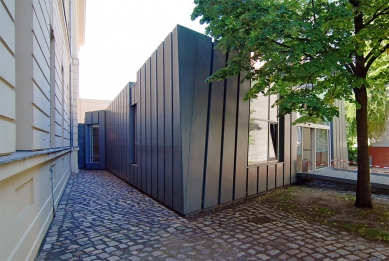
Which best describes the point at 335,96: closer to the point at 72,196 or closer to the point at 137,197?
the point at 137,197

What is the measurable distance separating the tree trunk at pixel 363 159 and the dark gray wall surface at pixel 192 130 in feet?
9.14

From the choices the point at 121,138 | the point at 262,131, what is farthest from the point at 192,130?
the point at 121,138

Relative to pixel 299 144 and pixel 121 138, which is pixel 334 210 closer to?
pixel 299 144

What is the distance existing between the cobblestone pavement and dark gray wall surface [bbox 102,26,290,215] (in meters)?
Answer: 0.71

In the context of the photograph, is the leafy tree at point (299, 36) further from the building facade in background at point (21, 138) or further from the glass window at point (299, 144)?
the glass window at point (299, 144)

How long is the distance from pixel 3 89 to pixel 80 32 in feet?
71.7

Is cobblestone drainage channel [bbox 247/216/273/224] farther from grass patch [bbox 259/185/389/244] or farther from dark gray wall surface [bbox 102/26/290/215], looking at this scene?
dark gray wall surface [bbox 102/26/290/215]

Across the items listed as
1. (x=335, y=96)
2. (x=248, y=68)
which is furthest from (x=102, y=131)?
(x=335, y=96)

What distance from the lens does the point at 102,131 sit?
52.1 ft

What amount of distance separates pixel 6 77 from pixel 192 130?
13.0 ft

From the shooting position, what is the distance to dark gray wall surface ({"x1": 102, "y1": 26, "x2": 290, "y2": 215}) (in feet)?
19.0

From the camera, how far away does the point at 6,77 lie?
2.37 metres

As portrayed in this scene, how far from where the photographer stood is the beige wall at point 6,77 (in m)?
2.26

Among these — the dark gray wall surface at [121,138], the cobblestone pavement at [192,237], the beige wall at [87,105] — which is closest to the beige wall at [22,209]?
the cobblestone pavement at [192,237]
